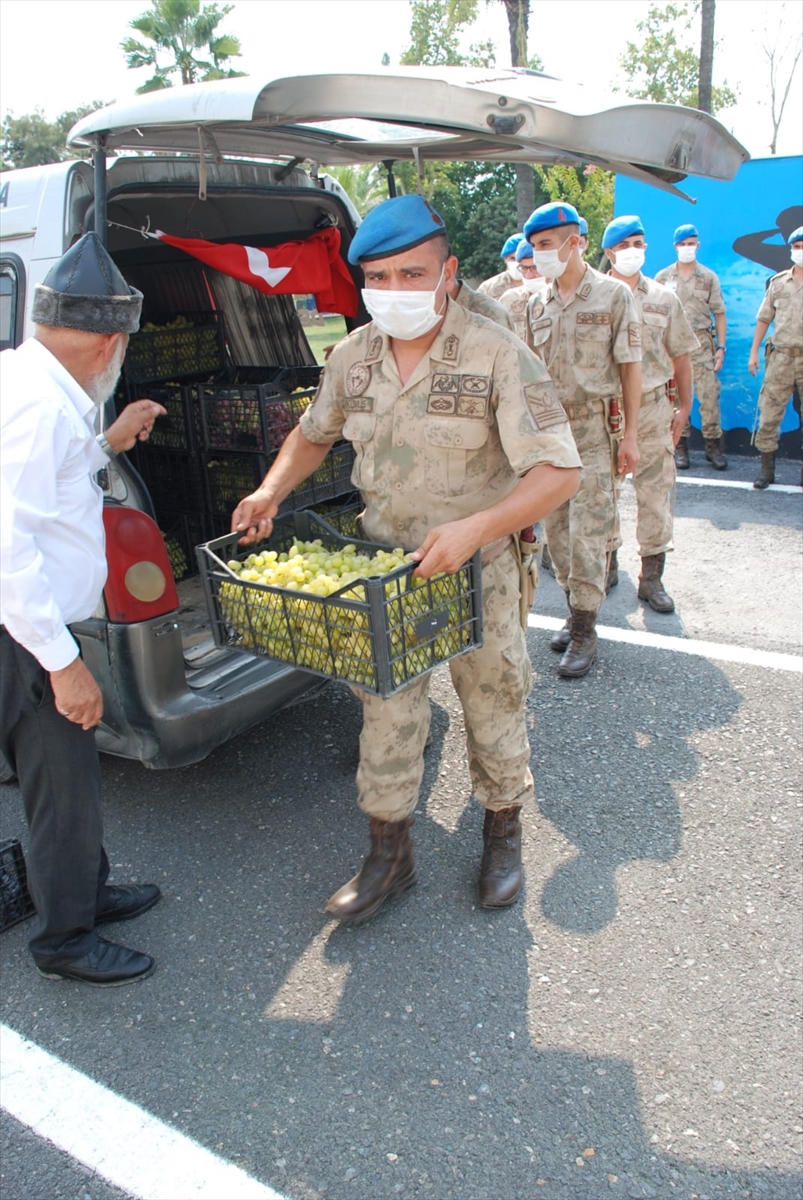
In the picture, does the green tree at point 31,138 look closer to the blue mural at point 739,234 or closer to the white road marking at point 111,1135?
the blue mural at point 739,234

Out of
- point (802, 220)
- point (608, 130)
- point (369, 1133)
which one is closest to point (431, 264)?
point (608, 130)

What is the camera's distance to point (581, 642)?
196 inches

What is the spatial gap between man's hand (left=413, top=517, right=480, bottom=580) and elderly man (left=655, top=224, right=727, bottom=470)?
754 cm

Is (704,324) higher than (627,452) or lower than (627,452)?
higher

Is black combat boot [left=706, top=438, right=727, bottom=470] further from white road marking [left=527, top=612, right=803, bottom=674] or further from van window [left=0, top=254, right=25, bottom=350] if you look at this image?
van window [left=0, top=254, right=25, bottom=350]

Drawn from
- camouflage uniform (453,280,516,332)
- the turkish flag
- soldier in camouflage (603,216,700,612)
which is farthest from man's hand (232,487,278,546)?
soldier in camouflage (603,216,700,612)

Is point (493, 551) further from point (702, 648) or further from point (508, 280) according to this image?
point (508, 280)

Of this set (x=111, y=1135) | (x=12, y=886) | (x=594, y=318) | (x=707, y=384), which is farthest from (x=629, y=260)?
(x=111, y=1135)

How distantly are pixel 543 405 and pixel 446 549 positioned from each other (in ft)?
1.89

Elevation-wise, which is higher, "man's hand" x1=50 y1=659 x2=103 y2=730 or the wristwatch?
the wristwatch

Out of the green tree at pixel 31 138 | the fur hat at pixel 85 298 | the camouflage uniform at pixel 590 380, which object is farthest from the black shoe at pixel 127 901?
the green tree at pixel 31 138

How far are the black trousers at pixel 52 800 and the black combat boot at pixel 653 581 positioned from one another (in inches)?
149

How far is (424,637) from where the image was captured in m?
2.56

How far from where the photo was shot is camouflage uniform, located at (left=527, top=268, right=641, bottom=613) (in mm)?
4832
